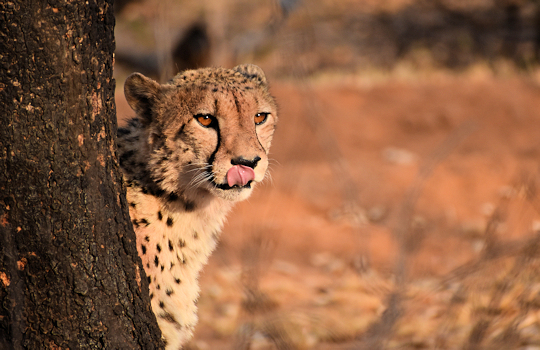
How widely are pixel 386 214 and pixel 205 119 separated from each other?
21.7ft

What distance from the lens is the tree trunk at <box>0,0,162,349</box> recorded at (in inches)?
61.1

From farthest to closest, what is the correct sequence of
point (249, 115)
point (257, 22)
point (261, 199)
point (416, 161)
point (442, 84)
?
point (257, 22) < point (442, 84) < point (416, 161) < point (261, 199) < point (249, 115)

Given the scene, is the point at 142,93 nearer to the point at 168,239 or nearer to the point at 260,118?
the point at 260,118

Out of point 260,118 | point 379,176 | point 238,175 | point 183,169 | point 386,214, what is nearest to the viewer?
point 238,175

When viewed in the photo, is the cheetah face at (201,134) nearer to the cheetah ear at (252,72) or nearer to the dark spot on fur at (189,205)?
the dark spot on fur at (189,205)

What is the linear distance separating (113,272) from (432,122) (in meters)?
10.4

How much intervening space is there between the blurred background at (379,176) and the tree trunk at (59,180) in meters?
0.40

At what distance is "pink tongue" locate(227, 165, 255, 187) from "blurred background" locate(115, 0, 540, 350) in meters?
0.24

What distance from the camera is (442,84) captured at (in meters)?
12.6

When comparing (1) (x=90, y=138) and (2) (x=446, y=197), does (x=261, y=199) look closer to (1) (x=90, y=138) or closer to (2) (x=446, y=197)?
(2) (x=446, y=197)

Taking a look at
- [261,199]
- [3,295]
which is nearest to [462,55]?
[261,199]

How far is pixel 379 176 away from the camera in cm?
941

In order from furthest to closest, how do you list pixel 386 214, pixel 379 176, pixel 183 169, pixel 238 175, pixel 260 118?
pixel 379 176
pixel 386 214
pixel 260 118
pixel 183 169
pixel 238 175

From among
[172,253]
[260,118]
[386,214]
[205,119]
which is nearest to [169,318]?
[172,253]
